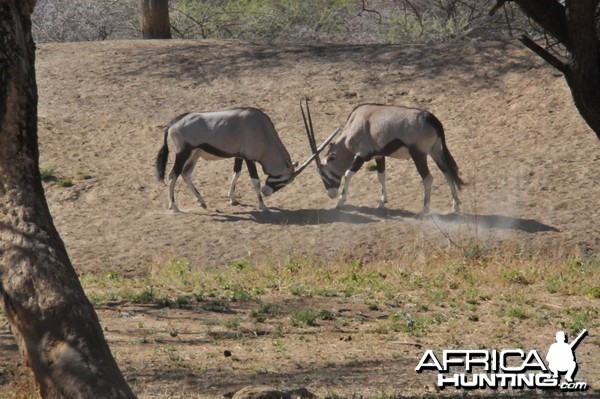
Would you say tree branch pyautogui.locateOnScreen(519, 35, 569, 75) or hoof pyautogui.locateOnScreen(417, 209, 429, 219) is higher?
tree branch pyautogui.locateOnScreen(519, 35, 569, 75)

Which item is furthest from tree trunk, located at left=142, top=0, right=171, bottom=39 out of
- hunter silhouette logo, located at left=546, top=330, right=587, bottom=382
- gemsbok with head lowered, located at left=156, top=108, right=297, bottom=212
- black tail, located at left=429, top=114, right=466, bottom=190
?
hunter silhouette logo, located at left=546, top=330, right=587, bottom=382

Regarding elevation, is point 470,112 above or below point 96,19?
below

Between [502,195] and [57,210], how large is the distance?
19.3 feet

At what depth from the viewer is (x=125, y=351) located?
845 cm

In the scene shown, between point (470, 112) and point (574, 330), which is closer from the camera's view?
point (574, 330)

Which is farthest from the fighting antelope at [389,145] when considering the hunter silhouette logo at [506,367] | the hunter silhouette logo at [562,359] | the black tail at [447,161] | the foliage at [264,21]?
the foliage at [264,21]

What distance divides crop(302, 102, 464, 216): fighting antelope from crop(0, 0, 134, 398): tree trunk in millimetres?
8741

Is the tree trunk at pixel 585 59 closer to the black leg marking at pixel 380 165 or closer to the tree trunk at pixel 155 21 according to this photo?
the black leg marking at pixel 380 165

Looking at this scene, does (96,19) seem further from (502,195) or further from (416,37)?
(502,195)

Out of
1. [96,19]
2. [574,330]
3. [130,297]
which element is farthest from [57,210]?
[96,19]

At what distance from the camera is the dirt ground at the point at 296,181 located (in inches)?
335

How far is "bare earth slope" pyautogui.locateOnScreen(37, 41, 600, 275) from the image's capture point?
14.0 meters

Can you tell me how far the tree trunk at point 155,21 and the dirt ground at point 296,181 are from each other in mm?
1002

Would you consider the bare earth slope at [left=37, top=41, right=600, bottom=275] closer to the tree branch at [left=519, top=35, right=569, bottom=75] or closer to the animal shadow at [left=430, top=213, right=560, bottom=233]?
the animal shadow at [left=430, top=213, right=560, bottom=233]
